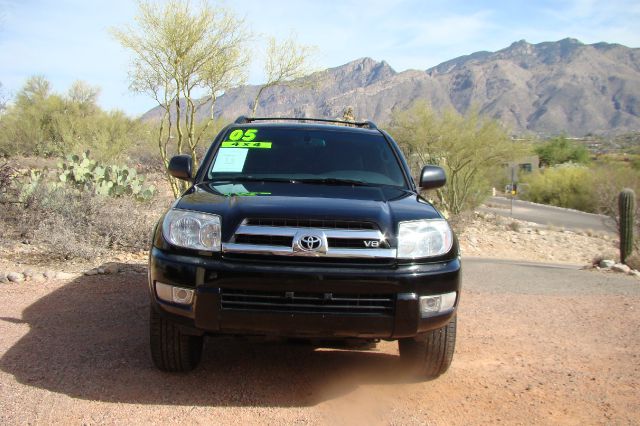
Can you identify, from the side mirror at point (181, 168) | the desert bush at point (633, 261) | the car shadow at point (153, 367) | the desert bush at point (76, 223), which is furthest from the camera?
the desert bush at point (633, 261)

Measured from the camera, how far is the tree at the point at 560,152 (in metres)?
69.1

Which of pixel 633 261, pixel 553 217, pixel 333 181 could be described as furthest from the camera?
pixel 553 217

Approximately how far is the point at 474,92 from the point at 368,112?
49861 mm

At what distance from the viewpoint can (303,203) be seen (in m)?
4.16

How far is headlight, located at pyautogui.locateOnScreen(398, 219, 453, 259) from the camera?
158 inches

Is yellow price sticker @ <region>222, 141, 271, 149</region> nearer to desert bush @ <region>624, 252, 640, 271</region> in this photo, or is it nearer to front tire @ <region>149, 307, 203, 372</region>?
front tire @ <region>149, 307, 203, 372</region>

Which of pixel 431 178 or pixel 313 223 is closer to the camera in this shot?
pixel 313 223

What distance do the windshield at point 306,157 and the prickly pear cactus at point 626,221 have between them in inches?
405

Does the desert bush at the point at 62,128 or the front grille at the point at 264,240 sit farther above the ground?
the desert bush at the point at 62,128

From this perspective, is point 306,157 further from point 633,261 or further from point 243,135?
point 633,261

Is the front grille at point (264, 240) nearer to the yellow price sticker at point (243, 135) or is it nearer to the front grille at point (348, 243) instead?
the front grille at point (348, 243)

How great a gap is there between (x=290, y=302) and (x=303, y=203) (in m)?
0.63

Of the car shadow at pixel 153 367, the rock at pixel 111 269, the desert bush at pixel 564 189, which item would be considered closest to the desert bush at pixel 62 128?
the rock at pixel 111 269

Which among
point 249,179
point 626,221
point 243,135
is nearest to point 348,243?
point 249,179
